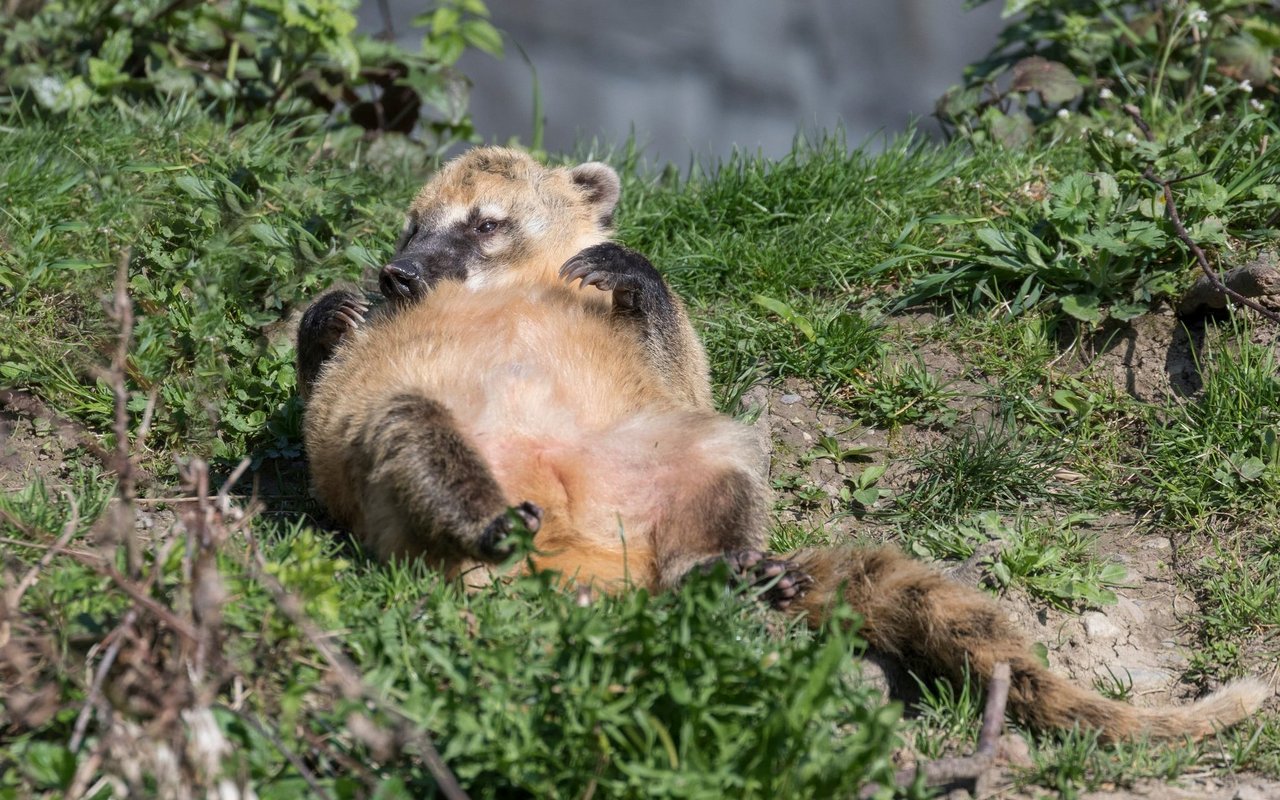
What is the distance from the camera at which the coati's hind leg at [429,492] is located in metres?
4.69

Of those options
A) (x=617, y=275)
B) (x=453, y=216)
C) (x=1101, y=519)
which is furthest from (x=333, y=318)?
(x=1101, y=519)

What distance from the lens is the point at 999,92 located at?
8.70 m

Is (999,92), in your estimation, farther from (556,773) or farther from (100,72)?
(556,773)

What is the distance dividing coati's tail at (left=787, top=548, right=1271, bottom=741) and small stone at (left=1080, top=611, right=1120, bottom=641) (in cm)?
63

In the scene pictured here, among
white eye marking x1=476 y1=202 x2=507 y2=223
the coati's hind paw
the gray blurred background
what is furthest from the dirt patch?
the gray blurred background

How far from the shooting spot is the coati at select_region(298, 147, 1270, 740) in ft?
15.4

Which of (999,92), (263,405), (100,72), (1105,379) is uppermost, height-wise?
(999,92)

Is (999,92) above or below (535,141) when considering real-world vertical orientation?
above

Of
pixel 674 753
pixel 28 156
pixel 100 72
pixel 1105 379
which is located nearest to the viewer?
pixel 674 753

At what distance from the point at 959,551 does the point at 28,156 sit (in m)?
5.55

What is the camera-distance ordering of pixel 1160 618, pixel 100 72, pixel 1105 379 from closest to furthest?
pixel 1160 618
pixel 1105 379
pixel 100 72

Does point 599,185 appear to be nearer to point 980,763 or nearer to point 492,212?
point 492,212

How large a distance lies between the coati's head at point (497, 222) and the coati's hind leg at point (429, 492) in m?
1.16

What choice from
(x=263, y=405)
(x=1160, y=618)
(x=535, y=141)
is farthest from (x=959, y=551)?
(x=535, y=141)
